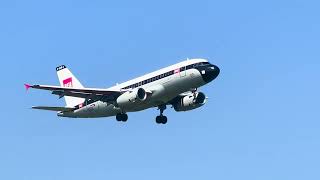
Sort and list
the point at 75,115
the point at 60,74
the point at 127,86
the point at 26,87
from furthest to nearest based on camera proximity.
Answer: the point at 60,74
the point at 75,115
the point at 127,86
the point at 26,87

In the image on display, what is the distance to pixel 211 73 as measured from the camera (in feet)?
288

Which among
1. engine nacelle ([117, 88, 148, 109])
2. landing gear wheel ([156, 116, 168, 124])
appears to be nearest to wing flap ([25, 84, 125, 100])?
engine nacelle ([117, 88, 148, 109])

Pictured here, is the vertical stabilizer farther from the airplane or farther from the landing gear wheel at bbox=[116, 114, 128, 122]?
the landing gear wheel at bbox=[116, 114, 128, 122]

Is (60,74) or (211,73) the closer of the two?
(211,73)

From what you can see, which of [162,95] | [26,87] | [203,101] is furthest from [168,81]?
[26,87]

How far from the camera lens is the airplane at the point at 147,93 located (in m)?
88.1

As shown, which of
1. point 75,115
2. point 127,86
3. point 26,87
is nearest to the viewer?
point 26,87

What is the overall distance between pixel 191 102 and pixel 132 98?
844 cm

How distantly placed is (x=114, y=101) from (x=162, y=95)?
722 cm

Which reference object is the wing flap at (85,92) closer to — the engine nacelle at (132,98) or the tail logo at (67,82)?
the engine nacelle at (132,98)

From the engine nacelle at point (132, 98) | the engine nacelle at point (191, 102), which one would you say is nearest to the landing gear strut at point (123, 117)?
the engine nacelle at point (132, 98)

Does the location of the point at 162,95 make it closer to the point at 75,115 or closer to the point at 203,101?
the point at 203,101

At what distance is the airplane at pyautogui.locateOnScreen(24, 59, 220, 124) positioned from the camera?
88.1 m

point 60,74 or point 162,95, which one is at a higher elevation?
point 60,74
